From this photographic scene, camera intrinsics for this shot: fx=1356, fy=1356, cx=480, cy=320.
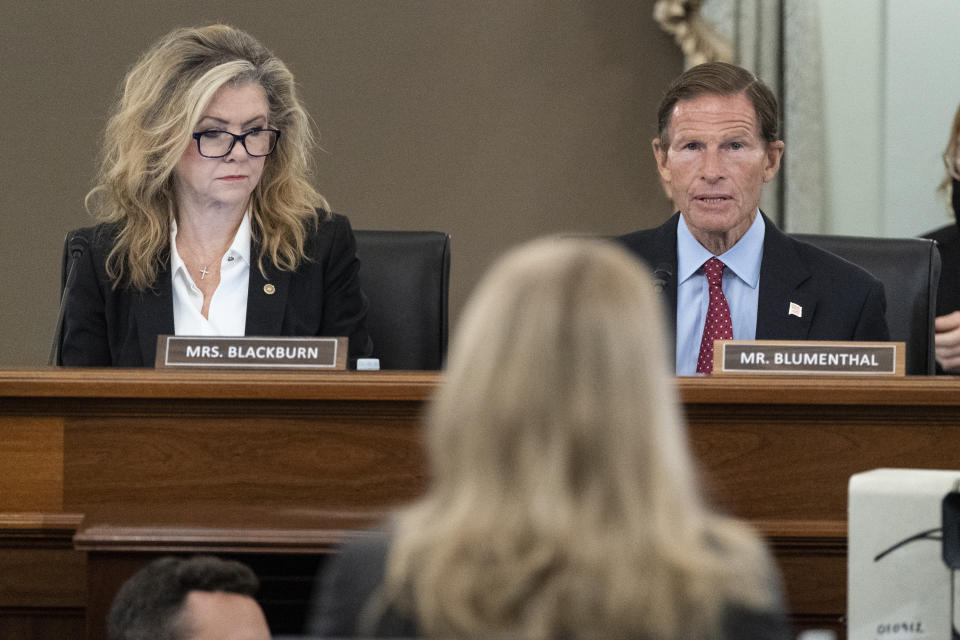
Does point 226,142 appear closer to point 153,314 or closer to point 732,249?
point 153,314

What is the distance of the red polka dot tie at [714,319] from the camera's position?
2.55 m

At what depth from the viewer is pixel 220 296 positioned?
2.70 m

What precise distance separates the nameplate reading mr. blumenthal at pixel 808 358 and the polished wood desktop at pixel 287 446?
0.13 m

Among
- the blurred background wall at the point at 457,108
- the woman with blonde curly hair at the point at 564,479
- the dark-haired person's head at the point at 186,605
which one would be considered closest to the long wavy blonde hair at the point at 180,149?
the blurred background wall at the point at 457,108

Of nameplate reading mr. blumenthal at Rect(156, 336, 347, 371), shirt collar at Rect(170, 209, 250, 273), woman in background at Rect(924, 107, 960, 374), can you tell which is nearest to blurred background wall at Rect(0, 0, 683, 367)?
woman in background at Rect(924, 107, 960, 374)

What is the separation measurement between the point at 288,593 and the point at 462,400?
0.78 meters

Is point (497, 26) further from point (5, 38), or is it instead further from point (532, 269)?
point (532, 269)

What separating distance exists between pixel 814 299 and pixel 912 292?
12.2 inches

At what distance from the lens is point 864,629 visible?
153cm

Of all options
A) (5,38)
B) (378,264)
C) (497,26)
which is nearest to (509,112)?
(497,26)

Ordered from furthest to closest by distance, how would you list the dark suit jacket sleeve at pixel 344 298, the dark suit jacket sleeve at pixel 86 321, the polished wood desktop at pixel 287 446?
1. the dark suit jacket sleeve at pixel 344 298
2. the dark suit jacket sleeve at pixel 86 321
3. the polished wood desktop at pixel 287 446

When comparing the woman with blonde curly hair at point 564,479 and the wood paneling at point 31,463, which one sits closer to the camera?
the woman with blonde curly hair at point 564,479

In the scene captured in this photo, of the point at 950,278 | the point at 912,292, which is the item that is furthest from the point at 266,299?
the point at 950,278

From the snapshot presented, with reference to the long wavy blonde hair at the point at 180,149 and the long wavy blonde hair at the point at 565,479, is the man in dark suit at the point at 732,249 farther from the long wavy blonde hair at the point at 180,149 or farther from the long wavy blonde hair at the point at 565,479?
the long wavy blonde hair at the point at 565,479
